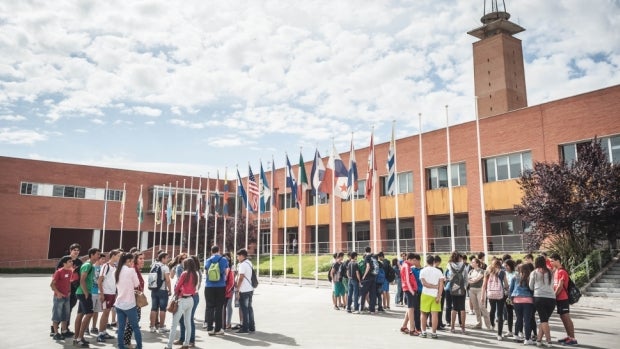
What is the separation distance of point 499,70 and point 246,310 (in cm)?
5423

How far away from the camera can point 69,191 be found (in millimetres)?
48031

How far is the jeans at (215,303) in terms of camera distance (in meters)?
10.3

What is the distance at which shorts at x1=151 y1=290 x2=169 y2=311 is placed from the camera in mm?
10742

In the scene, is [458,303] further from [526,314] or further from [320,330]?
[320,330]

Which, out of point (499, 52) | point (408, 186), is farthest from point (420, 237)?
point (499, 52)

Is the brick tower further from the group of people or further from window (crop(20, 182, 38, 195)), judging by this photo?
the group of people

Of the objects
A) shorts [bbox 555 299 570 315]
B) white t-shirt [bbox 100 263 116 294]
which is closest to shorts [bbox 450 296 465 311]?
shorts [bbox 555 299 570 315]

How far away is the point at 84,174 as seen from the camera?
161 ft

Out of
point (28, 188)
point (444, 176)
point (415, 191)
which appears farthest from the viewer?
point (28, 188)

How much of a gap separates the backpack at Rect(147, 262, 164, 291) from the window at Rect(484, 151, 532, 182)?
23940 millimetres

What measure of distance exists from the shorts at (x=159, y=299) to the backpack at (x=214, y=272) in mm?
1430

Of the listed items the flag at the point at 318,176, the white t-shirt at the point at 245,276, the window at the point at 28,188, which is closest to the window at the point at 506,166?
the flag at the point at 318,176

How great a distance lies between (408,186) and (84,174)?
34120 mm

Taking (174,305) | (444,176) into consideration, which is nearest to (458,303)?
(174,305)
